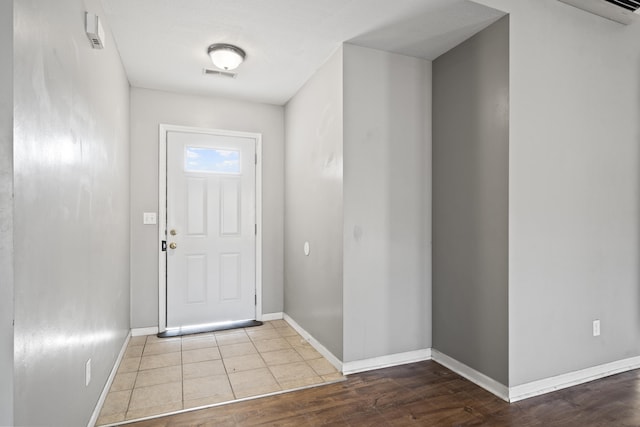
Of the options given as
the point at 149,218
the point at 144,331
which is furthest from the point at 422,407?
the point at 149,218

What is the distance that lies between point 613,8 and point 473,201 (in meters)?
1.74

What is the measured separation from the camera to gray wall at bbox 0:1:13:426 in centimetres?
104

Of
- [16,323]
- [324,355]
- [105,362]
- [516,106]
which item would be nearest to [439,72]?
[516,106]

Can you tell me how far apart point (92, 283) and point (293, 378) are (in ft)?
5.03

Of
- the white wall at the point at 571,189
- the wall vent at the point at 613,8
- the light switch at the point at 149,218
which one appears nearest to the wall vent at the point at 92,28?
the light switch at the point at 149,218

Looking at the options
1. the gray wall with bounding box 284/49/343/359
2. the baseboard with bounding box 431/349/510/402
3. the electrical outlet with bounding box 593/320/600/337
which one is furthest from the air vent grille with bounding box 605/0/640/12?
the baseboard with bounding box 431/349/510/402

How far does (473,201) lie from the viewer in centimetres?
261

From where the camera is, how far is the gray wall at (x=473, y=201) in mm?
2377

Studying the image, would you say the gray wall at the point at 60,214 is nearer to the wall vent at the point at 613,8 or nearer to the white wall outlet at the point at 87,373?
the white wall outlet at the point at 87,373

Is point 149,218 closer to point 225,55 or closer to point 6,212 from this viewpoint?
point 225,55

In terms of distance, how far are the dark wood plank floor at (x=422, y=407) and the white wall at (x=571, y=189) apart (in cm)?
20

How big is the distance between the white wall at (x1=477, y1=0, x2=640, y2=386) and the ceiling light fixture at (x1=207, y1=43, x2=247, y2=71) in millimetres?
1902

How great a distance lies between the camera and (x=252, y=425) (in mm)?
2051

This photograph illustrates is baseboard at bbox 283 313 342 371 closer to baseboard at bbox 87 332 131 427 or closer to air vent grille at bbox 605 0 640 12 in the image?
baseboard at bbox 87 332 131 427
